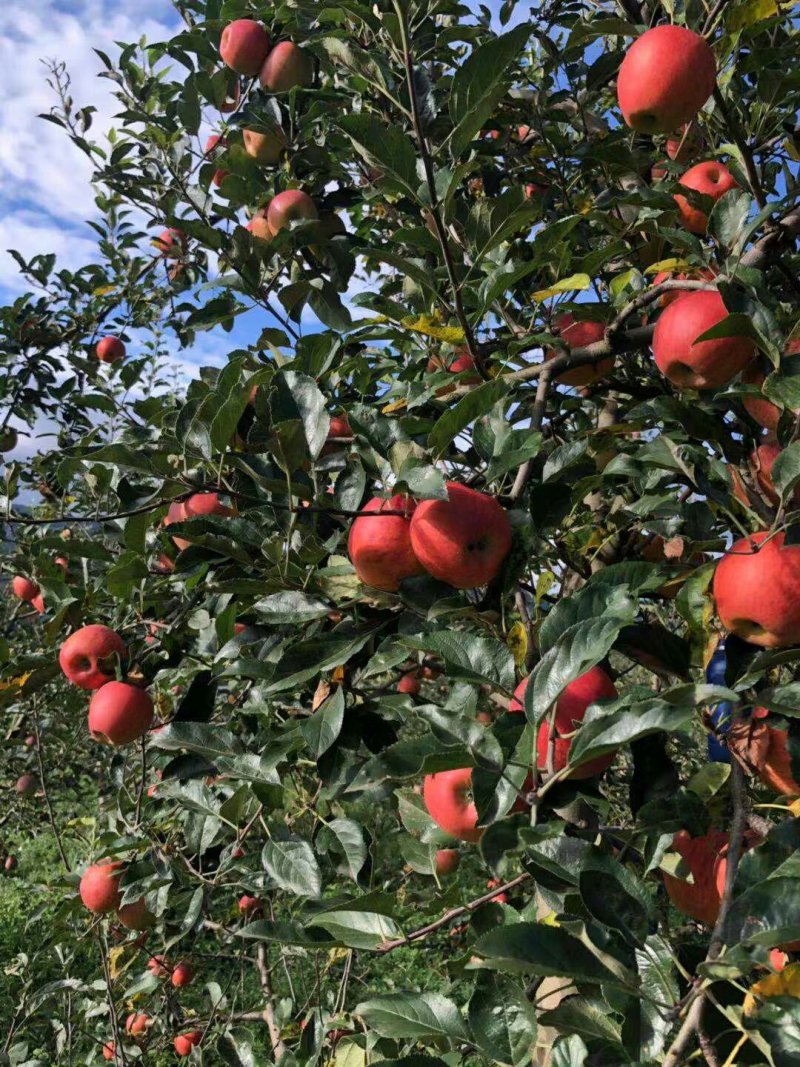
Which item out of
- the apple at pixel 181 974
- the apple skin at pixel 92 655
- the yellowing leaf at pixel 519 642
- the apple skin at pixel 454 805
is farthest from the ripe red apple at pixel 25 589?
the yellowing leaf at pixel 519 642

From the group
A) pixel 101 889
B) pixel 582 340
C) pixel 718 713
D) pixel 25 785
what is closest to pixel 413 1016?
pixel 718 713

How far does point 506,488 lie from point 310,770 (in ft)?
3.71

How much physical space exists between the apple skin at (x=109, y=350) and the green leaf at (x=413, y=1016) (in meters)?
3.93

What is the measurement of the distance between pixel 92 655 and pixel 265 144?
4.77 feet

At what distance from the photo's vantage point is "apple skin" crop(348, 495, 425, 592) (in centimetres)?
109

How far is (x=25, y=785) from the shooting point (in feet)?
15.0

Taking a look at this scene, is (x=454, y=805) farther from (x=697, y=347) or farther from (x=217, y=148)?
(x=217, y=148)

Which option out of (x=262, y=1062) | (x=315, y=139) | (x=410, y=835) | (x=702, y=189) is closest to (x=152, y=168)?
(x=315, y=139)

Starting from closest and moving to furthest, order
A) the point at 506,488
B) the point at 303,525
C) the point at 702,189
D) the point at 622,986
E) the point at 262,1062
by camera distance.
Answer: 1. the point at 622,986
2. the point at 303,525
3. the point at 506,488
4. the point at 702,189
5. the point at 262,1062

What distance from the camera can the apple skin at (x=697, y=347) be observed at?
1190mm

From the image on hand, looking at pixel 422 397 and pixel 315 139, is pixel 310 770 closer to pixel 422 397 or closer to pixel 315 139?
pixel 422 397

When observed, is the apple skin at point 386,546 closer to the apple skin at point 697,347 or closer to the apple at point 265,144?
the apple skin at point 697,347

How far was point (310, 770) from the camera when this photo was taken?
2.13 m

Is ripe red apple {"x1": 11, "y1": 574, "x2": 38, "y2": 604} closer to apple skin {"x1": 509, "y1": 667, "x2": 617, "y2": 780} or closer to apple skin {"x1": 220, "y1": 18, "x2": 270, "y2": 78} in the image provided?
apple skin {"x1": 220, "y1": 18, "x2": 270, "y2": 78}
